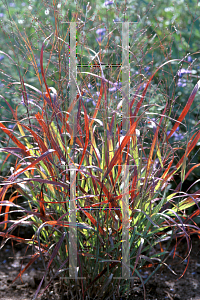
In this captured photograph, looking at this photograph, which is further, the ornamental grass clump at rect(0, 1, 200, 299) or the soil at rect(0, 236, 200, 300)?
the soil at rect(0, 236, 200, 300)

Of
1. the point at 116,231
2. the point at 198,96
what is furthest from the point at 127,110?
the point at 198,96

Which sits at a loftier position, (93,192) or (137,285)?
(93,192)

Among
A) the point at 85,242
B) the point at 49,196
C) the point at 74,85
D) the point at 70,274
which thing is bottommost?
the point at 70,274

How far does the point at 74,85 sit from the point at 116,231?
0.60 metres

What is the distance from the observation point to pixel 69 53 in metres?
1.35

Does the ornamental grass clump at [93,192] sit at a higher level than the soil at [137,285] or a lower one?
higher

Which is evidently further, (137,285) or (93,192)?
(137,285)

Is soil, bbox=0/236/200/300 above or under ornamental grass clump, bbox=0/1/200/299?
under

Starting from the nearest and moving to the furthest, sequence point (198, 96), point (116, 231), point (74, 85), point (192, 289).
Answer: point (74, 85) → point (116, 231) → point (192, 289) → point (198, 96)

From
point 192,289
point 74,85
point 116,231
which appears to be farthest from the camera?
point 192,289

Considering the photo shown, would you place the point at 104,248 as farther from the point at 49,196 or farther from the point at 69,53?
the point at 69,53

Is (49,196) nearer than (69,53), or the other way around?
(69,53)

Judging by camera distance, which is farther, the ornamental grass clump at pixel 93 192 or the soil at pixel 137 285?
the soil at pixel 137 285

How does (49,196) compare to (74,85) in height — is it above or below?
below
